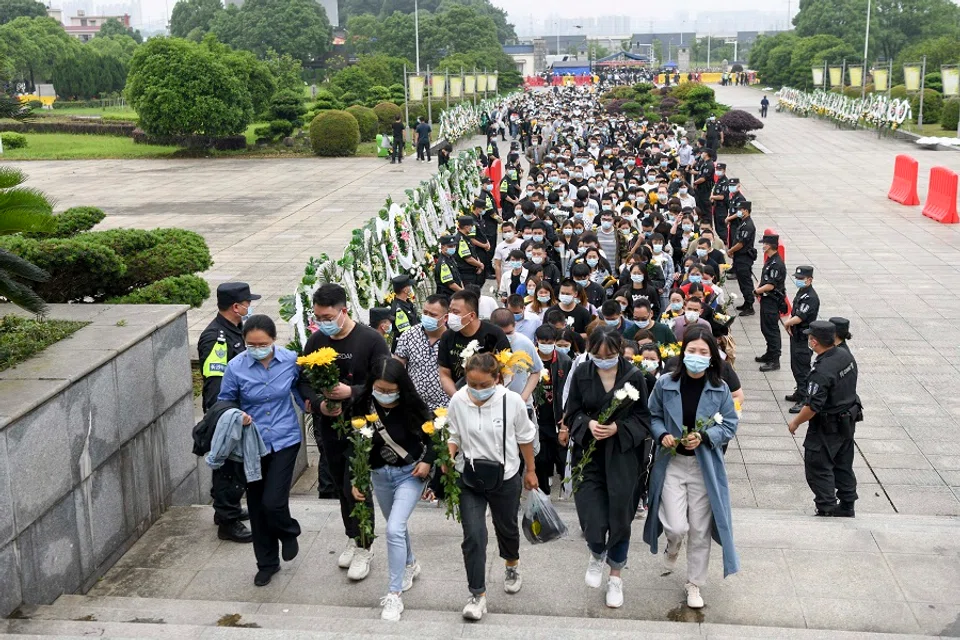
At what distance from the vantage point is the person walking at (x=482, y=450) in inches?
193

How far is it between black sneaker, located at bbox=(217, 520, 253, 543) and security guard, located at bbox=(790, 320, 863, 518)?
3418mm

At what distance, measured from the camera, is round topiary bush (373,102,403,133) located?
3681 centimetres

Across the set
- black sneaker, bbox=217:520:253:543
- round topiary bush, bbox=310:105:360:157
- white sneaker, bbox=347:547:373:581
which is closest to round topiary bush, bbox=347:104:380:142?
round topiary bush, bbox=310:105:360:157

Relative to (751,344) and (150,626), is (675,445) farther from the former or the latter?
(751,344)

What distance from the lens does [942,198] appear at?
64.0 ft

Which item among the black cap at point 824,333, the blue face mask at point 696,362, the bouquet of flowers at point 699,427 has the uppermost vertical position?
the blue face mask at point 696,362

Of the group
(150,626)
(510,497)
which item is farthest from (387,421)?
(150,626)

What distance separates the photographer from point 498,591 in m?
5.27

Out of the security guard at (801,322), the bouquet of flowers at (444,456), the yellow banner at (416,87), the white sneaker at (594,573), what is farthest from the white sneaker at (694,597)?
the yellow banner at (416,87)

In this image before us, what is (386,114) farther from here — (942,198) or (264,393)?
(264,393)

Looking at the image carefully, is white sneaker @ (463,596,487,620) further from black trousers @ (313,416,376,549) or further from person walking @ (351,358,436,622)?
black trousers @ (313,416,376,549)

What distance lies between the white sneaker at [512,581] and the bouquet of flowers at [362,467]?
75 cm

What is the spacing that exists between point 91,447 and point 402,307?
2960mm

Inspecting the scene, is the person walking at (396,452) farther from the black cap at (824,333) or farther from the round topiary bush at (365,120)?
the round topiary bush at (365,120)
